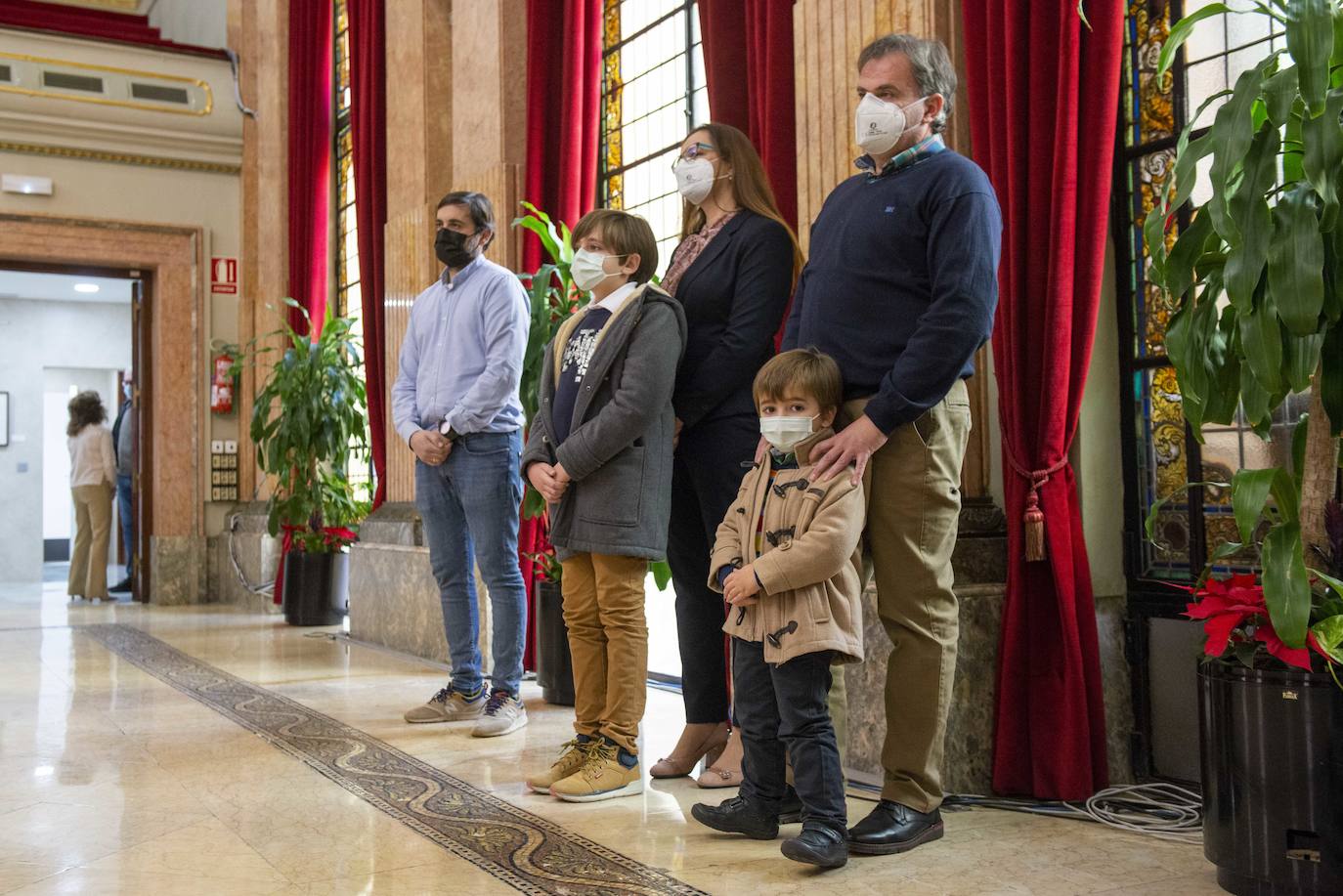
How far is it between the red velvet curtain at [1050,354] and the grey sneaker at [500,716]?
4.71 ft

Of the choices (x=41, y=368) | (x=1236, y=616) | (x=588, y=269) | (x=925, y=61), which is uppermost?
(x=41, y=368)

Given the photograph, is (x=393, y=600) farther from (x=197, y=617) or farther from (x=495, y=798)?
(x=495, y=798)

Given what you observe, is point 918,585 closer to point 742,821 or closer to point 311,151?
point 742,821

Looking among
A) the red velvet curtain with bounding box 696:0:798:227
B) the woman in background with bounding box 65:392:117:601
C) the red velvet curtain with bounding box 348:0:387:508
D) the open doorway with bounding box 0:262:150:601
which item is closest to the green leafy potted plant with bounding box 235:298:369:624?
the red velvet curtain with bounding box 348:0:387:508

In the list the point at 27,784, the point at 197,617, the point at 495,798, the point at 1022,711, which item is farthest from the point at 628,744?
the point at 197,617

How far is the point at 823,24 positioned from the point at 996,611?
163 centimetres

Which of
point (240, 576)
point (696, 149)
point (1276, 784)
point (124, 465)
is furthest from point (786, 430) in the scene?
point (124, 465)

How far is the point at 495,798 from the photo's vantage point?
2.79 m

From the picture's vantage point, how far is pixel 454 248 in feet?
12.4

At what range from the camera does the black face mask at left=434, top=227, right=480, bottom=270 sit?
377 cm

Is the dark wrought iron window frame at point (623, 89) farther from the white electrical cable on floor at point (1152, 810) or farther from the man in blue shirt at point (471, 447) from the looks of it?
the white electrical cable on floor at point (1152, 810)

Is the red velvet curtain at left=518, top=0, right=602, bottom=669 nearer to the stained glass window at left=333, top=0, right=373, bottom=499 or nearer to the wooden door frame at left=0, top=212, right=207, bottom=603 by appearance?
the stained glass window at left=333, top=0, right=373, bottom=499

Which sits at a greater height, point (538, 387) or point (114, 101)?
point (114, 101)

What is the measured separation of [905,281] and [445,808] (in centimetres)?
151
